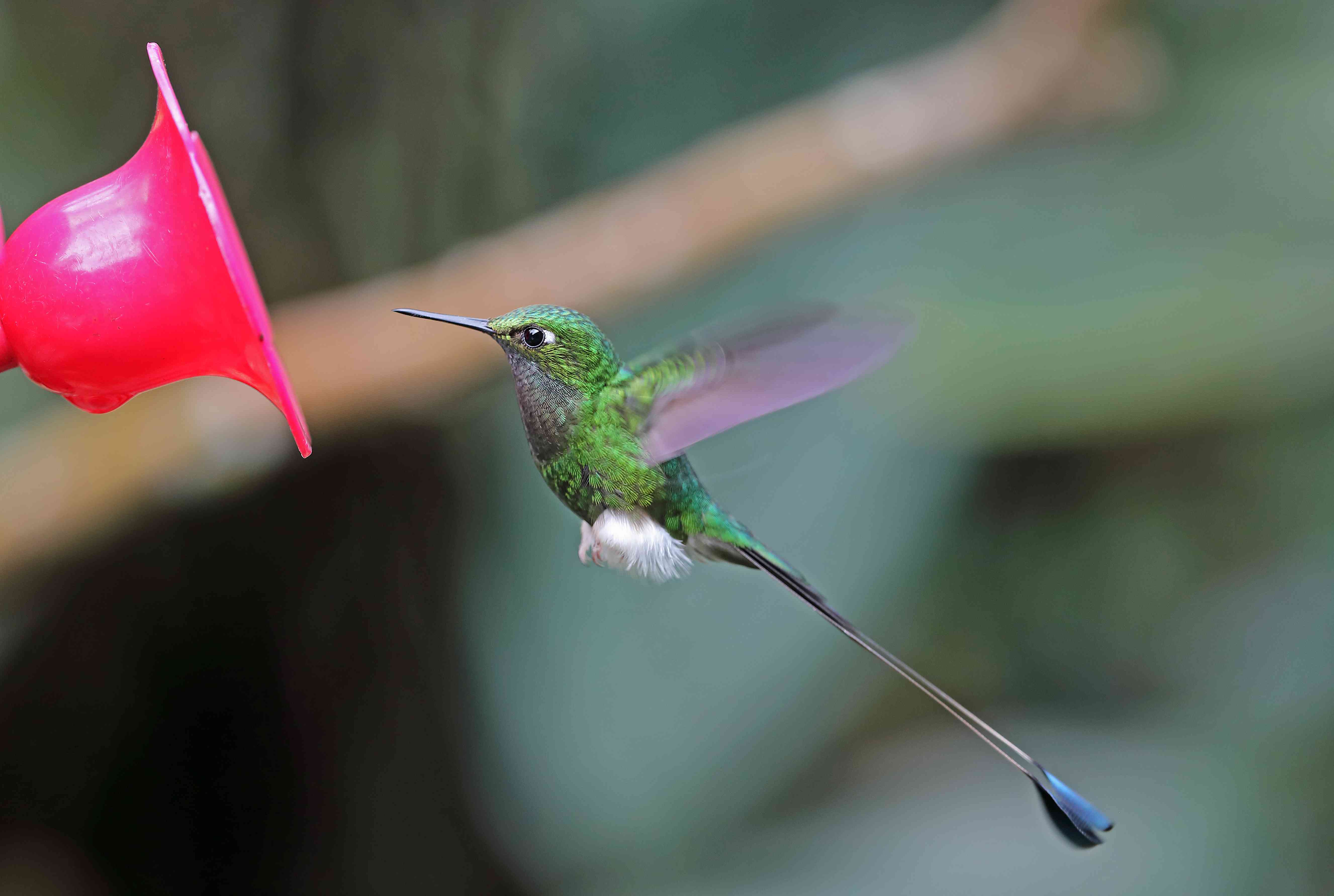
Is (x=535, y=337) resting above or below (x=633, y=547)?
above

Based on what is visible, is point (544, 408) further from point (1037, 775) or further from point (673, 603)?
point (673, 603)

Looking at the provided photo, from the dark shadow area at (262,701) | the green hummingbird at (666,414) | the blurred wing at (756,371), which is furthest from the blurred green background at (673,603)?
the blurred wing at (756,371)

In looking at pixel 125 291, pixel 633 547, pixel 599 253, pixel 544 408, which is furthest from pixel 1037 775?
pixel 599 253

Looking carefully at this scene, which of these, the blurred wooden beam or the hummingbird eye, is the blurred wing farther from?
the blurred wooden beam

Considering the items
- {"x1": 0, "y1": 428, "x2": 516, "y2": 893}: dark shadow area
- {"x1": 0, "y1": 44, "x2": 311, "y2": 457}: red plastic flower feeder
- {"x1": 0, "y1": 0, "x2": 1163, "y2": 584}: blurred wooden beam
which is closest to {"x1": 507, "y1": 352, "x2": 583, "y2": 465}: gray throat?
{"x1": 0, "y1": 44, "x2": 311, "y2": 457}: red plastic flower feeder

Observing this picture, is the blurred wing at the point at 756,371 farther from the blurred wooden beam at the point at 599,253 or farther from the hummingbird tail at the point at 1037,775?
the blurred wooden beam at the point at 599,253

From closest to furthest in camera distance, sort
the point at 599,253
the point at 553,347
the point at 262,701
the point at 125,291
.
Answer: the point at 125,291, the point at 553,347, the point at 262,701, the point at 599,253

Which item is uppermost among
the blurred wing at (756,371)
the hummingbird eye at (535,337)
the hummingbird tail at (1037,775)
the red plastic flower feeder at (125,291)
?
the red plastic flower feeder at (125,291)
